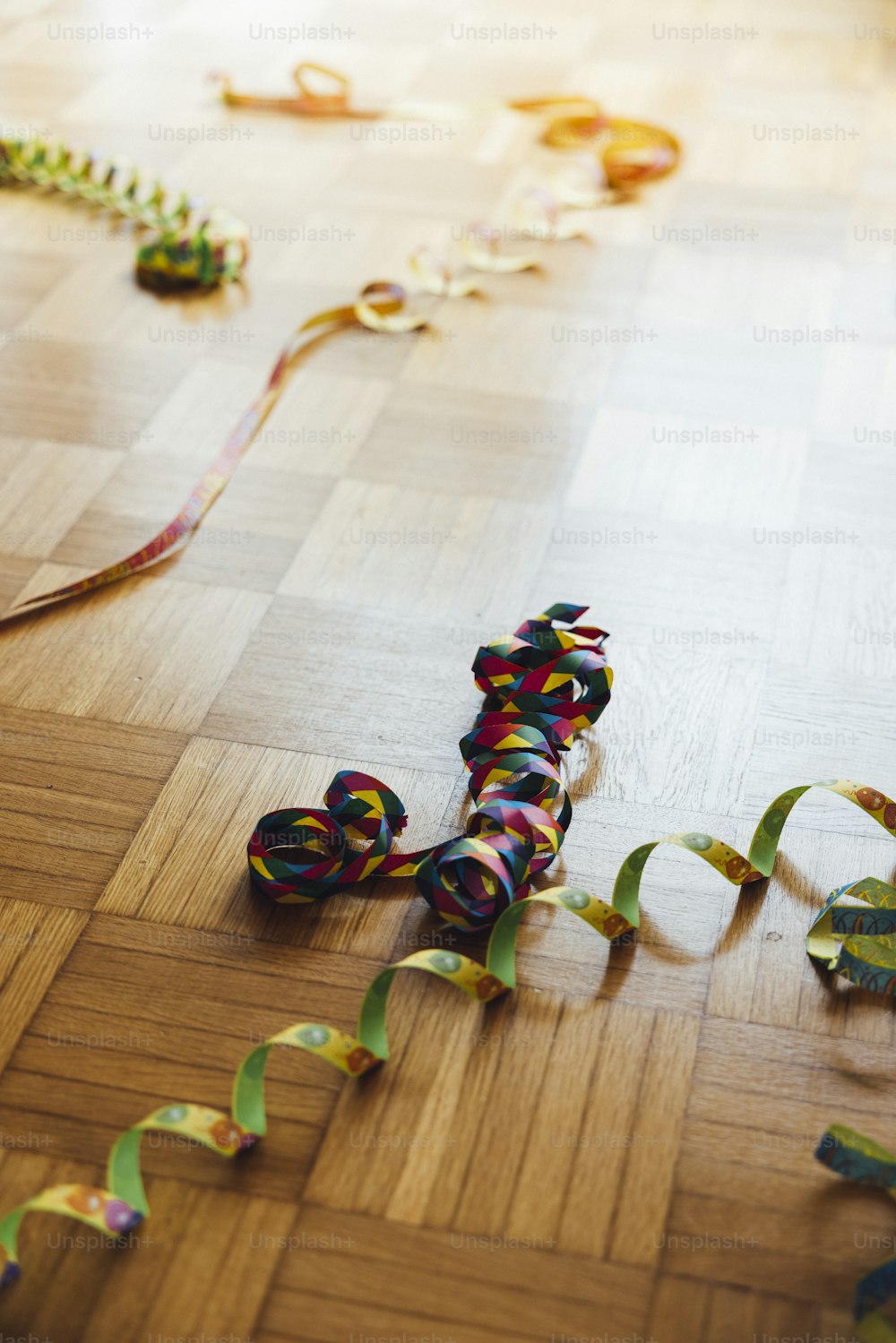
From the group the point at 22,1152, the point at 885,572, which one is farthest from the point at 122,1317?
the point at 885,572

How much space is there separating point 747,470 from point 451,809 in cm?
103

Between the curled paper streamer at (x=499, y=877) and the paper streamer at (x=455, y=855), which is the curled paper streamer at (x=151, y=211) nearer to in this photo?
the paper streamer at (x=455, y=855)

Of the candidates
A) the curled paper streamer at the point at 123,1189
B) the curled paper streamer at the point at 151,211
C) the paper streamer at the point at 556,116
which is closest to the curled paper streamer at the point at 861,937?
the curled paper streamer at the point at 123,1189

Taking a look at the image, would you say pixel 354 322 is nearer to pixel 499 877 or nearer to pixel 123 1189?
pixel 499 877

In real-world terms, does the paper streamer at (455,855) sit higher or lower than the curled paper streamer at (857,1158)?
higher

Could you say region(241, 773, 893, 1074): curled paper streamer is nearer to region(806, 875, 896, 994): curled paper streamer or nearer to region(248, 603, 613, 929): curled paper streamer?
region(248, 603, 613, 929): curled paper streamer

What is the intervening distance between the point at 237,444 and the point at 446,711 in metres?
0.85

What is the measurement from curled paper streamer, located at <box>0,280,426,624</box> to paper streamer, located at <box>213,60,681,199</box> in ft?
2.88

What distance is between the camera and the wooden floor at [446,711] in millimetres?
1283

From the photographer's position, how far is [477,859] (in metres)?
1.56

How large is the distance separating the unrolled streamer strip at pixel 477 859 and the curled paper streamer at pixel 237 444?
663 mm

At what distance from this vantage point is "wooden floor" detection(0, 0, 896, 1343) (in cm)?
128

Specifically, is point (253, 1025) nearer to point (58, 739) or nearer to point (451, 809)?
point (451, 809)

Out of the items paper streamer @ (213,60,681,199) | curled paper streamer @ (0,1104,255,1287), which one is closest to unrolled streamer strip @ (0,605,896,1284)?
curled paper streamer @ (0,1104,255,1287)
